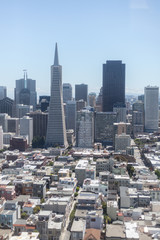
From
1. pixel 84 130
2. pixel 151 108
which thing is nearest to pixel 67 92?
pixel 151 108

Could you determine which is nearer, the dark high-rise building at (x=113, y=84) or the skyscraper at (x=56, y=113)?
the skyscraper at (x=56, y=113)

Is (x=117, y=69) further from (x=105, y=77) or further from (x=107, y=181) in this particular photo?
(x=107, y=181)

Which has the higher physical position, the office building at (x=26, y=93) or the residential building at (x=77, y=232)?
the office building at (x=26, y=93)

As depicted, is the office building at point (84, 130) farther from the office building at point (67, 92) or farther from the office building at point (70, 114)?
the office building at point (67, 92)

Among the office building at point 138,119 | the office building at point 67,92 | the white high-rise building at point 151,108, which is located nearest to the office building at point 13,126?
the office building at point 138,119

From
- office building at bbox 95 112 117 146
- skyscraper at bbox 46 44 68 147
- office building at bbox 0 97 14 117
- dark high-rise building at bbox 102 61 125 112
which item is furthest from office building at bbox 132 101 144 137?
office building at bbox 0 97 14 117

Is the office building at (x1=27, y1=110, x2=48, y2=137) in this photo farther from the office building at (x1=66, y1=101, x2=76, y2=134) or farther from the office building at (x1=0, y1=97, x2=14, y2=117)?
the office building at (x1=0, y1=97, x2=14, y2=117)
